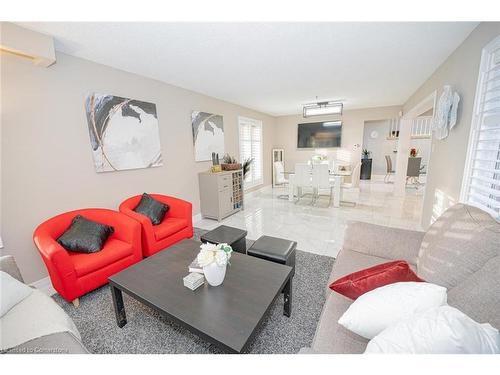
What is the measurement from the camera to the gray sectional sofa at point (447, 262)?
85cm

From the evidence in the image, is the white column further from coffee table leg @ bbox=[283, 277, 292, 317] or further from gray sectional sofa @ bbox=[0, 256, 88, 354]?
gray sectional sofa @ bbox=[0, 256, 88, 354]

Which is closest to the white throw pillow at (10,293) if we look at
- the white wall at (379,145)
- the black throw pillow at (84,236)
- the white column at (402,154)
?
the black throw pillow at (84,236)

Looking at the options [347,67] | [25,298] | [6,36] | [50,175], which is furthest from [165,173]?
[347,67]

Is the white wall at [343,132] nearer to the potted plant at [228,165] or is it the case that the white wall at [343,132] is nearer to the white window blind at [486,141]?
the potted plant at [228,165]

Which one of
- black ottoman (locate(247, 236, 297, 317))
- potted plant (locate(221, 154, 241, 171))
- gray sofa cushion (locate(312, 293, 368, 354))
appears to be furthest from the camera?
potted plant (locate(221, 154, 241, 171))

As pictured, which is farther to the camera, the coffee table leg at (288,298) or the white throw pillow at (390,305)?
the coffee table leg at (288,298)

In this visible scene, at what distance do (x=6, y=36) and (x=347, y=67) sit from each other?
3.54 m

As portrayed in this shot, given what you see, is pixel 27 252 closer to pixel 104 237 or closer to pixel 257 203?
pixel 104 237

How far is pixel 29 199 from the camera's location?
1.98 m

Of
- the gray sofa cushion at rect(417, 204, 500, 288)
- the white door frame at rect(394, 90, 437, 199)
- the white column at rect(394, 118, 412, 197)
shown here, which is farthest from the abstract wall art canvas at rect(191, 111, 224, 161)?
the white column at rect(394, 118, 412, 197)

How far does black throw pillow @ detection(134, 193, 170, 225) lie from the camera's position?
2580 millimetres

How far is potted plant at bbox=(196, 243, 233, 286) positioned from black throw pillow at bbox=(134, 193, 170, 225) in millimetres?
1523

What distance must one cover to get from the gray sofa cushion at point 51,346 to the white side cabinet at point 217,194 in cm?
285

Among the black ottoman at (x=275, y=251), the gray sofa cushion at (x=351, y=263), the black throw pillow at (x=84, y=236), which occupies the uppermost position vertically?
the black throw pillow at (x=84, y=236)
